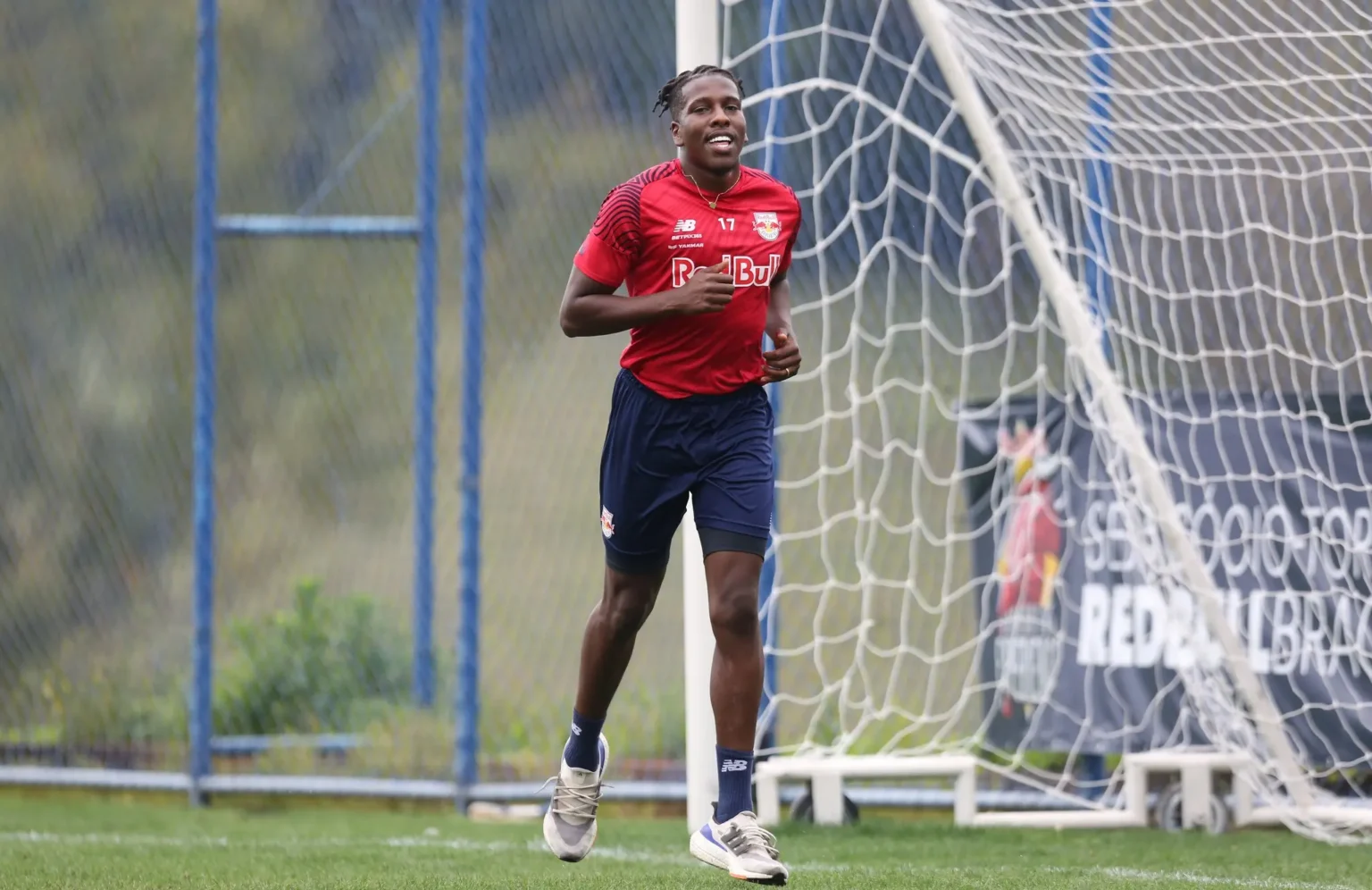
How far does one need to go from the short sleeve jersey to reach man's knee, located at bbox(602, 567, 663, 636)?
0.54 meters

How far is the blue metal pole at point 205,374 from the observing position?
8.09 m

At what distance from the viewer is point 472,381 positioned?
7891mm

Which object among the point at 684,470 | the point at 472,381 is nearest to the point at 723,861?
the point at 684,470

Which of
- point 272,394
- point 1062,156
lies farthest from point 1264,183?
point 272,394

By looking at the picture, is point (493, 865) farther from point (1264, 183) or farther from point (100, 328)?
point (100, 328)

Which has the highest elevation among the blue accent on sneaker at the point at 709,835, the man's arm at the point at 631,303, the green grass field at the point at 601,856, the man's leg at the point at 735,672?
the man's arm at the point at 631,303

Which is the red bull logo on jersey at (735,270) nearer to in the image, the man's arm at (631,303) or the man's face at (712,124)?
the man's arm at (631,303)

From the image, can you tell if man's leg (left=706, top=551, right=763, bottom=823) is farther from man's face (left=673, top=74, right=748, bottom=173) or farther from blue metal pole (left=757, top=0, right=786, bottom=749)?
blue metal pole (left=757, top=0, right=786, bottom=749)

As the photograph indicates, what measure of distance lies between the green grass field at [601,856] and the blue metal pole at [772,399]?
2.14 ft

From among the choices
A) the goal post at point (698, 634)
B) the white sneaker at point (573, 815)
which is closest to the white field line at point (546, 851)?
the goal post at point (698, 634)

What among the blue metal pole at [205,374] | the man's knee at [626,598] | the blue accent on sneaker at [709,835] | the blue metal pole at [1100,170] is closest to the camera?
the blue accent on sneaker at [709,835]

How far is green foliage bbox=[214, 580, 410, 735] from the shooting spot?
8.38 meters

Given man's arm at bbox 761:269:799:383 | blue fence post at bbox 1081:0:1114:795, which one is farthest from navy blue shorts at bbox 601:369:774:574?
blue fence post at bbox 1081:0:1114:795

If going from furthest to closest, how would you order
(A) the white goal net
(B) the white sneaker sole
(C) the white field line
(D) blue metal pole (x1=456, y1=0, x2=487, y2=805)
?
(D) blue metal pole (x1=456, y1=0, x2=487, y2=805)
(A) the white goal net
(C) the white field line
(B) the white sneaker sole
